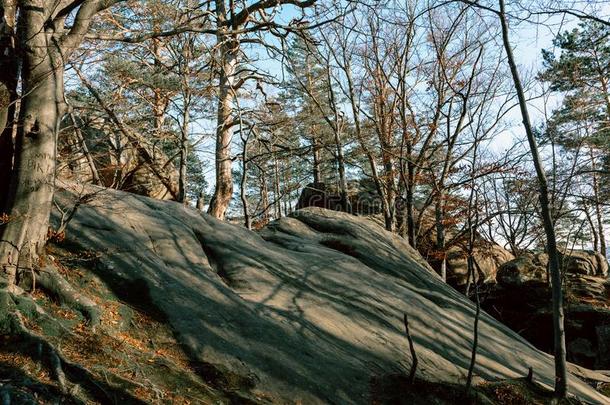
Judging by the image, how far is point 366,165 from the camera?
94.6ft

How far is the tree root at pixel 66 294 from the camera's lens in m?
4.60

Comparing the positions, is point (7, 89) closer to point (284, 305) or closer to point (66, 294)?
point (66, 294)

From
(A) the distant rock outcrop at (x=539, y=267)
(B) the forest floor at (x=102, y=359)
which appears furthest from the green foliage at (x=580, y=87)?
(B) the forest floor at (x=102, y=359)

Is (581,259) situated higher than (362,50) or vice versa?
(362,50)

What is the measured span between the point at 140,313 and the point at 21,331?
1493mm

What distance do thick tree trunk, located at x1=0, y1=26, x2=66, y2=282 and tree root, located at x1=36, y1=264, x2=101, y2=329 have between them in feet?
0.71

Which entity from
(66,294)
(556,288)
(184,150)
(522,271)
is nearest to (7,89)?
(66,294)

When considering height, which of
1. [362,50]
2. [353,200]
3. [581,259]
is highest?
[362,50]

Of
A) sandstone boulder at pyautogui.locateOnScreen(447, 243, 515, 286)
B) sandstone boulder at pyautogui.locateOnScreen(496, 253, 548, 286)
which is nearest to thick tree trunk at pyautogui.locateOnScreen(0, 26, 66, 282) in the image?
sandstone boulder at pyautogui.locateOnScreen(447, 243, 515, 286)

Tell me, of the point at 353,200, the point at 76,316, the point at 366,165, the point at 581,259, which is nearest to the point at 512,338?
the point at 76,316

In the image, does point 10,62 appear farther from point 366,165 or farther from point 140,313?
point 366,165

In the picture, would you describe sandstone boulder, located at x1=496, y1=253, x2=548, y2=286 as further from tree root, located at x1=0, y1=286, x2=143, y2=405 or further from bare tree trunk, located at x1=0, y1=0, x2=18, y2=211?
bare tree trunk, located at x1=0, y1=0, x2=18, y2=211

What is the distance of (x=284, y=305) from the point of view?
664 centimetres

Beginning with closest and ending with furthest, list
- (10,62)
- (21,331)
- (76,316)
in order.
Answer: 1. (21,331)
2. (76,316)
3. (10,62)
